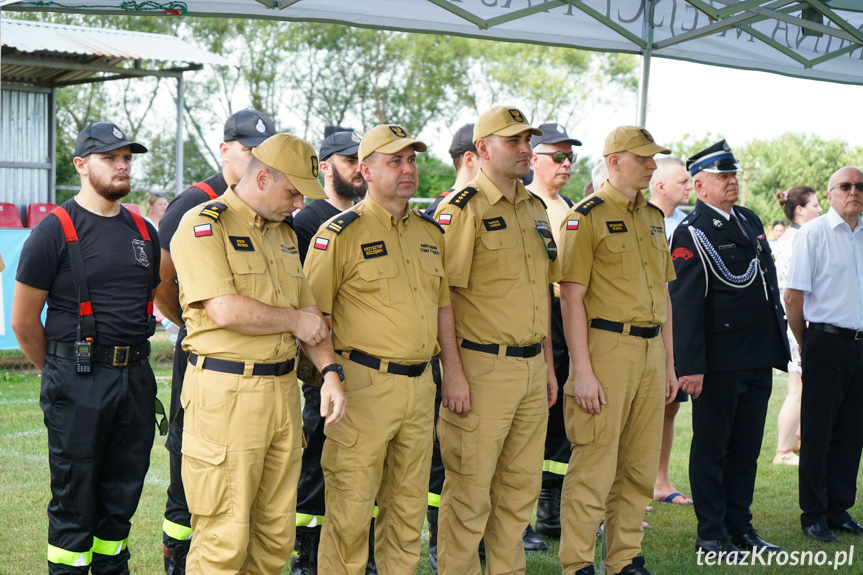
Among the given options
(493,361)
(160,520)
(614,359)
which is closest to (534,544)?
(614,359)

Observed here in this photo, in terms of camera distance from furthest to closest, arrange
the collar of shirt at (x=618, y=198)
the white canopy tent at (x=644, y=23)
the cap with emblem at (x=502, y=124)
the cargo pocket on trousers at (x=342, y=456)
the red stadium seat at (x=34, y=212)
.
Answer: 1. the red stadium seat at (x=34, y=212)
2. the white canopy tent at (x=644, y=23)
3. the collar of shirt at (x=618, y=198)
4. the cap with emblem at (x=502, y=124)
5. the cargo pocket on trousers at (x=342, y=456)

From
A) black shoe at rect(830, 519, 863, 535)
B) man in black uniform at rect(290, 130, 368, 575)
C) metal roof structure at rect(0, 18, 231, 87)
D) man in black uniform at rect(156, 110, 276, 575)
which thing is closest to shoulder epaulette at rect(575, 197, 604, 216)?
man in black uniform at rect(290, 130, 368, 575)

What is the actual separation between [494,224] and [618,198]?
839 millimetres

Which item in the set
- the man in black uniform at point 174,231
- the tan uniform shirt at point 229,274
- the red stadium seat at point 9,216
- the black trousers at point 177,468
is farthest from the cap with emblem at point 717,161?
the red stadium seat at point 9,216

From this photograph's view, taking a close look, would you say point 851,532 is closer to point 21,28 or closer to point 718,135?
point 21,28

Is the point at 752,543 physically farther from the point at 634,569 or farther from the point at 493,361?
the point at 493,361

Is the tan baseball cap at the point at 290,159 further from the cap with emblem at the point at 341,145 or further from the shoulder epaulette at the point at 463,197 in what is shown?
the cap with emblem at the point at 341,145

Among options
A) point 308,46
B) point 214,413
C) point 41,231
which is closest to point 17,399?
point 41,231

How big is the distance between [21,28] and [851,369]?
12391 mm

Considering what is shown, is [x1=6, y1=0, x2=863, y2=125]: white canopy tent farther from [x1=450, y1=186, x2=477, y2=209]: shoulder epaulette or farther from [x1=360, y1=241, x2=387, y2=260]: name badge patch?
[x1=360, y1=241, x2=387, y2=260]: name badge patch

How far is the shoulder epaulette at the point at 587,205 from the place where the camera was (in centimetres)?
467

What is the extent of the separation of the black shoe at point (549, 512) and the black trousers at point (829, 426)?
63.4 inches

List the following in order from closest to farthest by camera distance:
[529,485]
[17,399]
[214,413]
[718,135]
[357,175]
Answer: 1. [214,413]
2. [529,485]
3. [357,175]
4. [17,399]
5. [718,135]

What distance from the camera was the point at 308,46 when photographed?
36.9m
